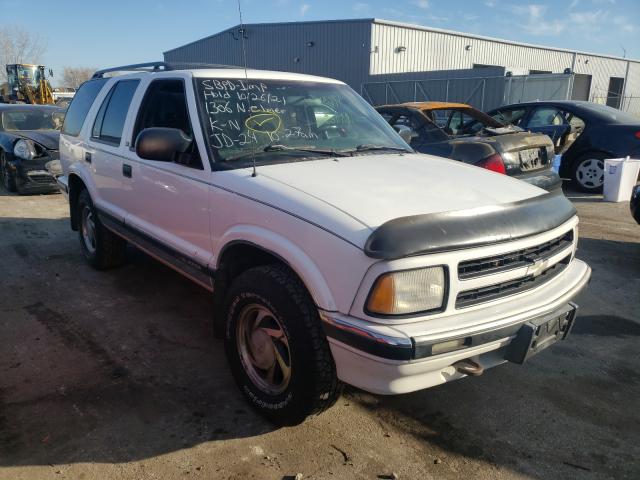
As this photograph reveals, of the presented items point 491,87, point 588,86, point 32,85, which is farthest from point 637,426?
point 32,85

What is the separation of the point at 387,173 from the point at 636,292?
3.18 m

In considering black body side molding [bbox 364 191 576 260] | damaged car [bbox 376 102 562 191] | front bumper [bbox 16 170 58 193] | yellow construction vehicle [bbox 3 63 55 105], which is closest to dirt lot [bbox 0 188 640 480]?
black body side molding [bbox 364 191 576 260]

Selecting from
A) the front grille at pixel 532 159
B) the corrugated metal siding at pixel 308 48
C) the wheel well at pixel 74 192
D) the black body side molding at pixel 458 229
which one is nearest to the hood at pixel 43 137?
the wheel well at pixel 74 192

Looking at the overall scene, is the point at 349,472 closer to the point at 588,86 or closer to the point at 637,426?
the point at 637,426

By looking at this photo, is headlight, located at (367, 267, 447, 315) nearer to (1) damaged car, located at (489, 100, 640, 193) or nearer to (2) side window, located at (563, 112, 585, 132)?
(1) damaged car, located at (489, 100, 640, 193)

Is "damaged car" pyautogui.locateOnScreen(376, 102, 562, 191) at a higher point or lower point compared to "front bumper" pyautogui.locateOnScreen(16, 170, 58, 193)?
higher

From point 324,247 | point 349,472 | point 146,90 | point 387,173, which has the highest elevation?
point 146,90

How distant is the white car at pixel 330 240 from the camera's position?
2170 mm

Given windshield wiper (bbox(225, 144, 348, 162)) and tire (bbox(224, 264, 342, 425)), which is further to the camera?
windshield wiper (bbox(225, 144, 348, 162))

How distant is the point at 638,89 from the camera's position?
33344mm

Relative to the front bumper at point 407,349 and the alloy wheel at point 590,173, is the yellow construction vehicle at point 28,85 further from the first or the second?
the front bumper at point 407,349

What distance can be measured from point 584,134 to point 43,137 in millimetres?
9288

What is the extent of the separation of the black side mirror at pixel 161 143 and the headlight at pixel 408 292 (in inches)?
63.7

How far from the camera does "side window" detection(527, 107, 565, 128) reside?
8.95 meters
